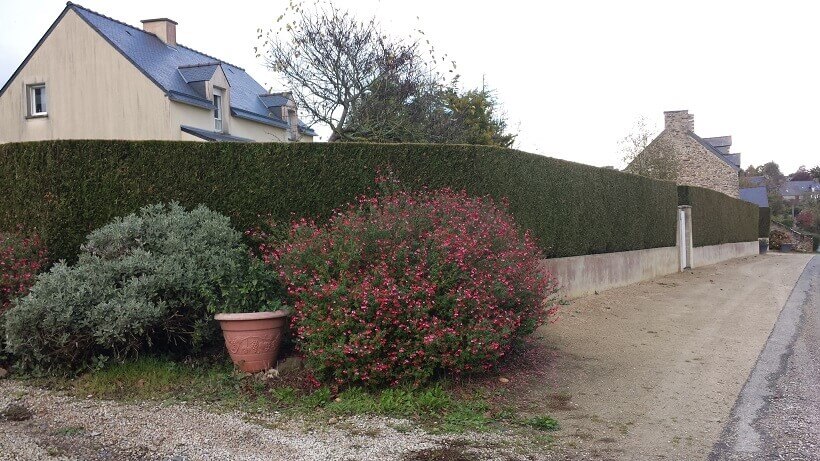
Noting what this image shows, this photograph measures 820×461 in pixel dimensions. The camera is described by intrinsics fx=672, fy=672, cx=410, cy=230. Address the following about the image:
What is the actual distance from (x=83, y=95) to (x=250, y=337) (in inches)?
755

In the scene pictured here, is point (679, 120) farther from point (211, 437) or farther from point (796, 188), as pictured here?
point (796, 188)

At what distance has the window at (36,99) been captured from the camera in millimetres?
23234

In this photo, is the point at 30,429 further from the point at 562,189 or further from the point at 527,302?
the point at 562,189

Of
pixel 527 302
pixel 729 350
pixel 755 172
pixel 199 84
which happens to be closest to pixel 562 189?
pixel 729 350

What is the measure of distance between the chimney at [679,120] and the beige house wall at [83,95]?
113ft

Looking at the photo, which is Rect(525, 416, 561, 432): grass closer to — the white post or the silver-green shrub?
the silver-green shrub

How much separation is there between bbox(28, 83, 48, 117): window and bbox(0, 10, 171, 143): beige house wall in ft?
0.61

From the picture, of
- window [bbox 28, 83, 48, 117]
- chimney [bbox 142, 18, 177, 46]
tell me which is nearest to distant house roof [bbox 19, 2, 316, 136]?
chimney [bbox 142, 18, 177, 46]

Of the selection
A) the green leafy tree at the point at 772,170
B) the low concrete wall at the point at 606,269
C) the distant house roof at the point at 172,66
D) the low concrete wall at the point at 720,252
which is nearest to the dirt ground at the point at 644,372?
the low concrete wall at the point at 606,269

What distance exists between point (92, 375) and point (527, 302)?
4283mm

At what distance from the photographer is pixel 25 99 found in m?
→ 23.2

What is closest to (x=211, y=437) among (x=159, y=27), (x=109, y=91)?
(x=109, y=91)

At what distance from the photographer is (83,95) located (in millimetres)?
22344

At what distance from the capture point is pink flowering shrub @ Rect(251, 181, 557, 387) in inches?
232
